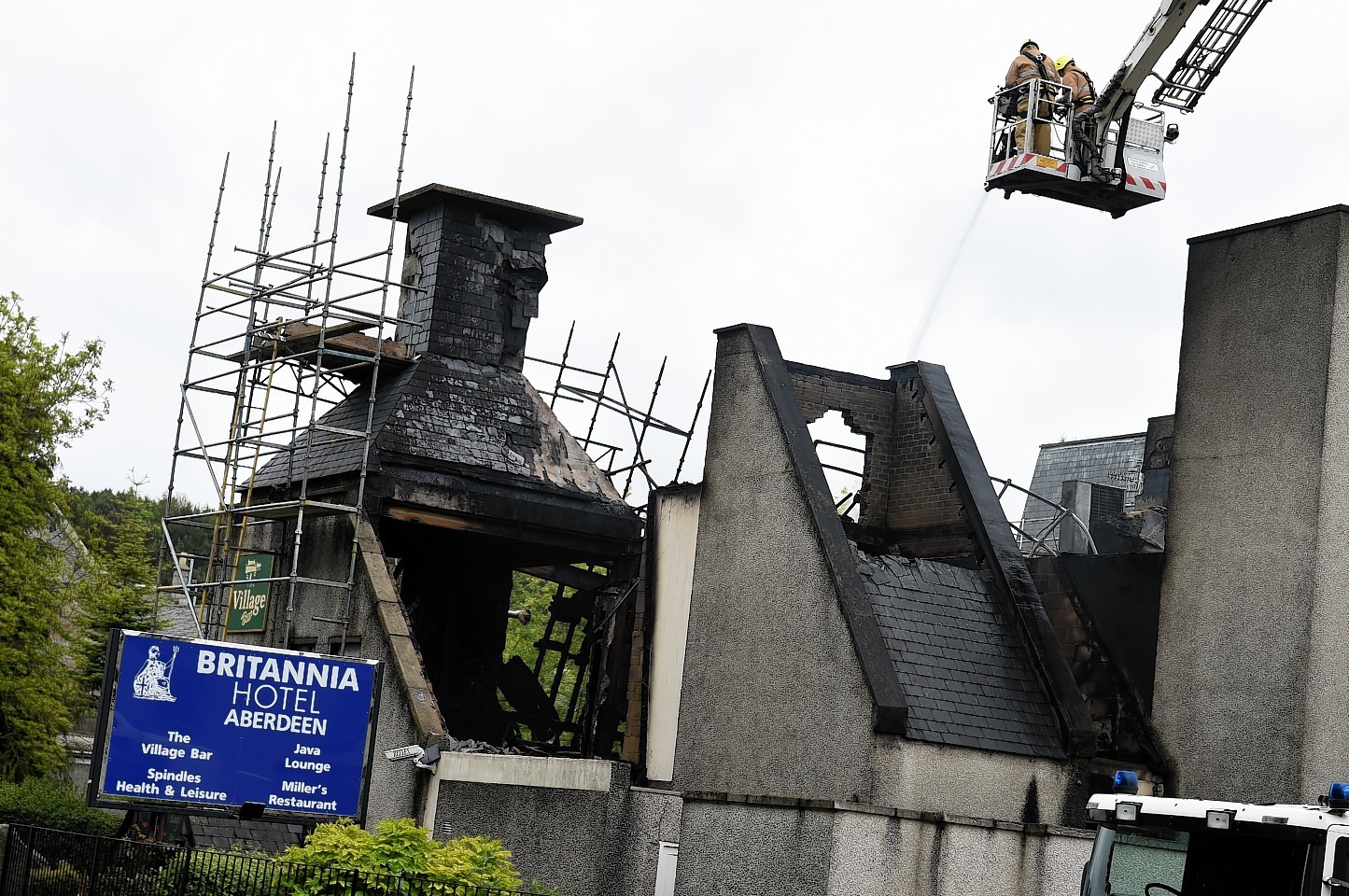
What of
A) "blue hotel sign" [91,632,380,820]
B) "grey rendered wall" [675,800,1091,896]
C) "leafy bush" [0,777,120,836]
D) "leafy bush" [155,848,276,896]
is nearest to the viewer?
"leafy bush" [155,848,276,896]

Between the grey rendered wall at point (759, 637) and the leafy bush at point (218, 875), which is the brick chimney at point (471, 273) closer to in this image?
the grey rendered wall at point (759, 637)

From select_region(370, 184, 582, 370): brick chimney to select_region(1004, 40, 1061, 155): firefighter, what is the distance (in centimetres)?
896

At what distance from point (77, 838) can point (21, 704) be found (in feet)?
52.8

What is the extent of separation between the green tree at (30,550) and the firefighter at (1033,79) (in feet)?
65.6

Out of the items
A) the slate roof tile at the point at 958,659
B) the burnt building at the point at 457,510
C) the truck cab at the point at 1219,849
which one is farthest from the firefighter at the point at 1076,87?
the truck cab at the point at 1219,849

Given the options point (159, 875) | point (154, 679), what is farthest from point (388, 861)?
point (154, 679)

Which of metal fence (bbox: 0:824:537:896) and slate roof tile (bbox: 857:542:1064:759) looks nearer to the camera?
metal fence (bbox: 0:824:537:896)

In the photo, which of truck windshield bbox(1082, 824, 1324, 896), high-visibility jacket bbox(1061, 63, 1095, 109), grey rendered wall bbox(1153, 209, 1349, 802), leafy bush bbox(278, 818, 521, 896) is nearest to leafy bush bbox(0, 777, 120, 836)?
leafy bush bbox(278, 818, 521, 896)

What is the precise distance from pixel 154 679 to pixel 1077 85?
1341cm

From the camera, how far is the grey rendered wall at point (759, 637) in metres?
17.4

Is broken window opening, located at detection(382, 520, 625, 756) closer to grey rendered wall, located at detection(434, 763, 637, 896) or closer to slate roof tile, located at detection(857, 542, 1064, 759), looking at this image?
grey rendered wall, located at detection(434, 763, 637, 896)

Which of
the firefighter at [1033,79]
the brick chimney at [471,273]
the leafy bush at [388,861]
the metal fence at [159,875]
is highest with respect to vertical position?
the firefighter at [1033,79]

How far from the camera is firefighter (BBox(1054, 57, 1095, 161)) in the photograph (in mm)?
20969

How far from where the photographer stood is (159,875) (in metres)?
15.6
